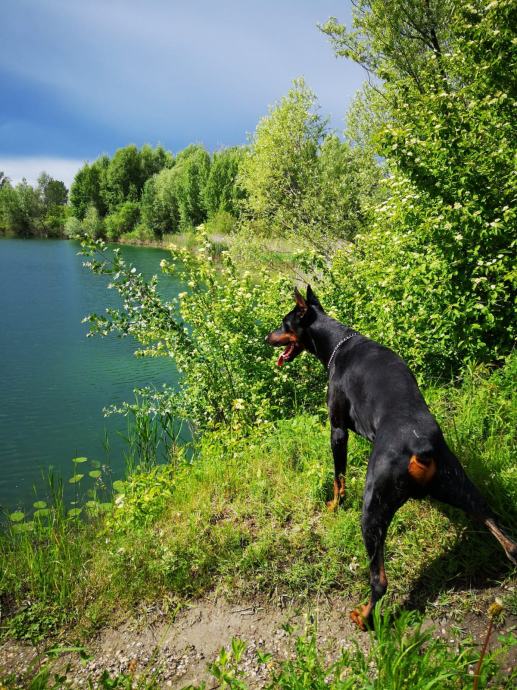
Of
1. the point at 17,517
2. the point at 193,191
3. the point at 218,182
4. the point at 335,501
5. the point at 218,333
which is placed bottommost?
the point at 17,517

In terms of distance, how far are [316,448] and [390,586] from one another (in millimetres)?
1694

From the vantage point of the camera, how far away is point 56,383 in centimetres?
1256

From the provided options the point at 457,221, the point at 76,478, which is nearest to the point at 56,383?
the point at 76,478

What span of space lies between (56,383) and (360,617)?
1176 cm

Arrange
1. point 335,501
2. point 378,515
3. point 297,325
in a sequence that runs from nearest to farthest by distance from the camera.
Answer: point 378,515 < point 335,501 < point 297,325

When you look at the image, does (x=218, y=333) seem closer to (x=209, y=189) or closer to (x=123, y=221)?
(x=209, y=189)

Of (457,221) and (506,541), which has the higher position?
(457,221)

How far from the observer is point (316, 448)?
15.1ft

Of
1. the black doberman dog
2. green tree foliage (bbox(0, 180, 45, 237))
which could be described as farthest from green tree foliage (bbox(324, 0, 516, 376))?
green tree foliage (bbox(0, 180, 45, 237))

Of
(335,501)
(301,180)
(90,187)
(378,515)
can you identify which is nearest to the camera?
(378,515)

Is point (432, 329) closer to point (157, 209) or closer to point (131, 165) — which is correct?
point (157, 209)

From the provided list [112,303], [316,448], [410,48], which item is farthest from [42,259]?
[316,448]

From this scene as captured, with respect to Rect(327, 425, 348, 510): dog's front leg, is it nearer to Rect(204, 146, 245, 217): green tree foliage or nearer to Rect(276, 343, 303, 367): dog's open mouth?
Rect(276, 343, 303, 367): dog's open mouth

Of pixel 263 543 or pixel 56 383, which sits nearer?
pixel 263 543
